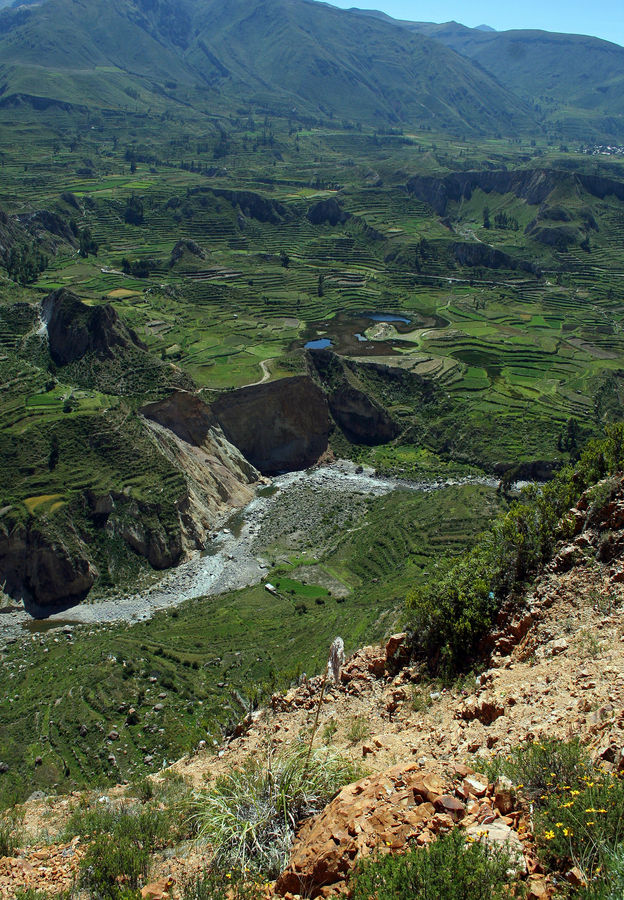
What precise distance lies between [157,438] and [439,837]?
50.4 meters

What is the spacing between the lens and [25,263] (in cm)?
10131

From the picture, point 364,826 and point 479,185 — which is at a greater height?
point 479,185

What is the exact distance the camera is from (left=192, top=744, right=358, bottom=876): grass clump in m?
12.2

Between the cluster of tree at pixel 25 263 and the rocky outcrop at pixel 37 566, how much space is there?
5766cm

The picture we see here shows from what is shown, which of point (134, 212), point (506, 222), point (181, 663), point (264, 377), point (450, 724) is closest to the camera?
point (450, 724)

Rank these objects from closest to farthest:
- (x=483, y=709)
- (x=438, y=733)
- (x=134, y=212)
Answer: (x=483, y=709) < (x=438, y=733) < (x=134, y=212)

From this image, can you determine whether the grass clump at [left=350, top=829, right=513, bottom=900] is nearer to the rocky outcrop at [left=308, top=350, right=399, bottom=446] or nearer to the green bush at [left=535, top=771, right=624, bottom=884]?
the green bush at [left=535, top=771, right=624, bottom=884]

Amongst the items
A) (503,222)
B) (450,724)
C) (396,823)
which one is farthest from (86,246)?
(396,823)

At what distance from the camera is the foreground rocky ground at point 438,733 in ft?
35.3

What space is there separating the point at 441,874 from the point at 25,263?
4214 inches

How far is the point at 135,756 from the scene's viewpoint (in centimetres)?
2947

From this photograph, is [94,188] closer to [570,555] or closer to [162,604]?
[162,604]

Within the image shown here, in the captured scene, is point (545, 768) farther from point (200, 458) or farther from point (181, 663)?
point (200, 458)

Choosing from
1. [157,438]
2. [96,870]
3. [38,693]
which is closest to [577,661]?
[96,870]
